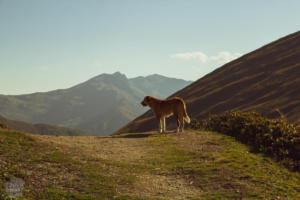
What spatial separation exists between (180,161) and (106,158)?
12.8 ft

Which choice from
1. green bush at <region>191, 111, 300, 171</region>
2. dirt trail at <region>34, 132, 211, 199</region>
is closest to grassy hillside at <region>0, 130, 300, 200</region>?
dirt trail at <region>34, 132, 211, 199</region>

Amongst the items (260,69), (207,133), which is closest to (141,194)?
(207,133)

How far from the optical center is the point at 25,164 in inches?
458

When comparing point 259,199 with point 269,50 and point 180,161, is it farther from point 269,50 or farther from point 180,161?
point 269,50

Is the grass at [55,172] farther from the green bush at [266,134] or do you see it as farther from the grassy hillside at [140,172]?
the green bush at [266,134]

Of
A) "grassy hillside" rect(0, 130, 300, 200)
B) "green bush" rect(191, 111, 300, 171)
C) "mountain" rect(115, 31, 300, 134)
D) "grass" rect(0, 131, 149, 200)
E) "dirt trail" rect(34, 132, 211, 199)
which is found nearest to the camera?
"grass" rect(0, 131, 149, 200)

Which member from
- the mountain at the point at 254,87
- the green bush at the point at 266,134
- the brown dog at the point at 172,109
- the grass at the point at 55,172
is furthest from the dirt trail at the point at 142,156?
the mountain at the point at 254,87

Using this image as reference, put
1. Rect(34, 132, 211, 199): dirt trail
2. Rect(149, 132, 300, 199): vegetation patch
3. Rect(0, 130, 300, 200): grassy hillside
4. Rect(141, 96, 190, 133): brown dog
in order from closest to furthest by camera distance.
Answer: Rect(0, 130, 300, 200): grassy hillside → Rect(34, 132, 211, 199): dirt trail → Rect(149, 132, 300, 199): vegetation patch → Rect(141, 96, 190, 133): brown dog

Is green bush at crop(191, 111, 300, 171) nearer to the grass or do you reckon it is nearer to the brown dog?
the brown dog

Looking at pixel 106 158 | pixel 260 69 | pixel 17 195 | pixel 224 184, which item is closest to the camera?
pixel 17 195

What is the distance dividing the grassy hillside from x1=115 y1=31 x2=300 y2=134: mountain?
53.4 m

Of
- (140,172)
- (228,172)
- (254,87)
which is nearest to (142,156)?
(140,172)

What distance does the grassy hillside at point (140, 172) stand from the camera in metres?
10.1

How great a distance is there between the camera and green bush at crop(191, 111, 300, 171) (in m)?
15.9
